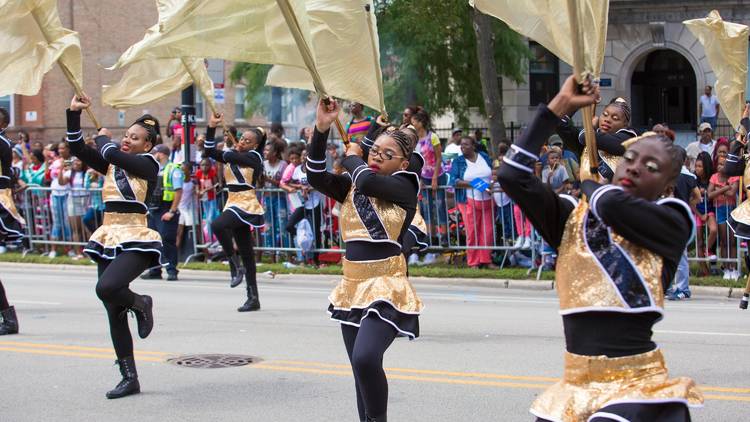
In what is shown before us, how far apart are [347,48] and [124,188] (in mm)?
2093

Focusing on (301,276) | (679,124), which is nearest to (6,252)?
(301,276)

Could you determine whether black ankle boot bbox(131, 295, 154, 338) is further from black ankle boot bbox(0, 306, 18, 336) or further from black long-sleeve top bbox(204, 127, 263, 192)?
black long-sleeve top bbox(204, 127, 263, 192)

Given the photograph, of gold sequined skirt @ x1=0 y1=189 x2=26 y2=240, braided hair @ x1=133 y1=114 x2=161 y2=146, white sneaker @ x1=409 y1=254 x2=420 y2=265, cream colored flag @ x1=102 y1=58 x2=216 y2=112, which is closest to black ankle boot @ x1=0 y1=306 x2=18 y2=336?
gold sequined skirt @ x1=0 y1=189 x2=26 y2=240

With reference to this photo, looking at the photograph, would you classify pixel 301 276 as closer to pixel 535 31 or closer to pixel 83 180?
pixel 83 180

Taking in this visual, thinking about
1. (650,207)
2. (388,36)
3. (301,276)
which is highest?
(388,36)

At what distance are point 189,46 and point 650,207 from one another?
399cm

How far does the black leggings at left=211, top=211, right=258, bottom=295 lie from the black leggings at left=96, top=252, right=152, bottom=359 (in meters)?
4.21

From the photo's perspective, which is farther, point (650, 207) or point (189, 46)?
point (189, 46)

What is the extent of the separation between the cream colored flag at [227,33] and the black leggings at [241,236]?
16.8 ft

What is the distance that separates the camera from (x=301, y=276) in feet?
53.5

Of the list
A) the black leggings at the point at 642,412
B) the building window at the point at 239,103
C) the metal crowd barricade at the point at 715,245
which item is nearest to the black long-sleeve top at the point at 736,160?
the metal crowd barricade at the point at 715,245

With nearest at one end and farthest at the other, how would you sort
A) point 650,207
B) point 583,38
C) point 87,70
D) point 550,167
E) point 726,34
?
point 650,207 < point 583,38 < point 726,34 < point 550,167 < point 87,70

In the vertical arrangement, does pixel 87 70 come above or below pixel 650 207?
above

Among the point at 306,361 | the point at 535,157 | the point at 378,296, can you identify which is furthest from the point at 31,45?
the point at 535,157
